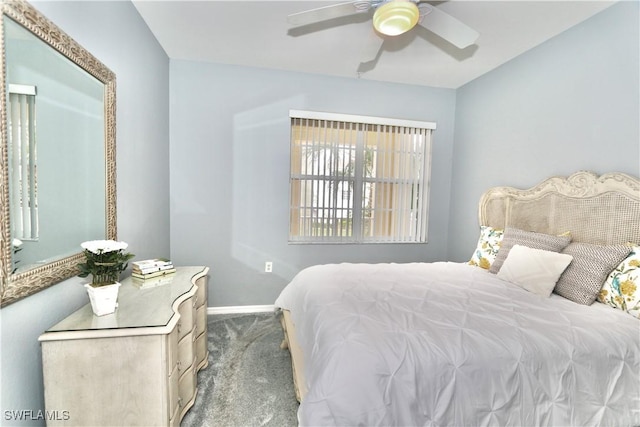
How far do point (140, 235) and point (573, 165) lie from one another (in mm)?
3318

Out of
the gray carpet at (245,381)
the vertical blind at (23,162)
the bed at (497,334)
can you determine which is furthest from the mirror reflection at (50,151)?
the bed at (497,334)

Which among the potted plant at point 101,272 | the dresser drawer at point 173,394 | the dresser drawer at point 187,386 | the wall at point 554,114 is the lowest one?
the dresser drawer at point 187,386

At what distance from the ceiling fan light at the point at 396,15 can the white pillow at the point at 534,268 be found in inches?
66.8

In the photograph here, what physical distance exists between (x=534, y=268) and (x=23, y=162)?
9.02 ft

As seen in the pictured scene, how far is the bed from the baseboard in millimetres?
1012

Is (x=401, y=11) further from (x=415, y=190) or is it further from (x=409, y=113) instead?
(x=415, y=190)

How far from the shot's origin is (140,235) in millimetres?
2094

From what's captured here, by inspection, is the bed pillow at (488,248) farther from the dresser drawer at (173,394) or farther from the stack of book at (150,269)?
the stack of book at (150,269)

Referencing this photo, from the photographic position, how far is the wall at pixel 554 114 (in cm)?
180

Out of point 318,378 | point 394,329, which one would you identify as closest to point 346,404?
point 318,378

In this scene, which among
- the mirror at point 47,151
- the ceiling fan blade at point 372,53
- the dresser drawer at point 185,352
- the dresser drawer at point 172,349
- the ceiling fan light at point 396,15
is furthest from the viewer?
the ceiling fan blade at point 372,53

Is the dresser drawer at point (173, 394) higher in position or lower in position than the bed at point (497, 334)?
lower

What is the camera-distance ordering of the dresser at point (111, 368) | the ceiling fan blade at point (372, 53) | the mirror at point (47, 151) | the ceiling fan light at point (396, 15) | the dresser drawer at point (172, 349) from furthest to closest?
the ceiling fan blade at point (372, 53), the ceiling fan light at point (396, 15), the dresser drawer at point (172, 349), the dresser at point (111, 368), the mirror at point (47, 151)

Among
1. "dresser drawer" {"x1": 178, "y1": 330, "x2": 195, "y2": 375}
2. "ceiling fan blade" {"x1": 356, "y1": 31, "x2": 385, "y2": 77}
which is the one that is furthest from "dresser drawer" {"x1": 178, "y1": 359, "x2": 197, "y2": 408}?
"ceiling fan blade" {"x1": 356, "y1": 31, "x2": 385, "y2": 77}
